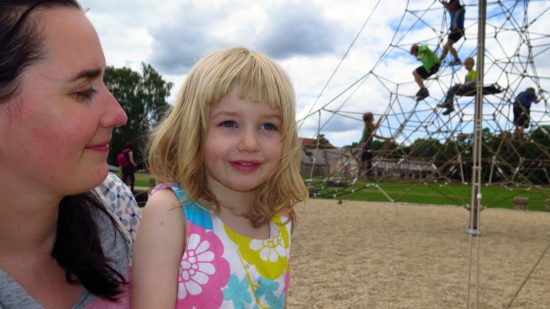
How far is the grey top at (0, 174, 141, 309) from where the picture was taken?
100 cm

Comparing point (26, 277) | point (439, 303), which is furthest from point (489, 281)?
point (26, 277)

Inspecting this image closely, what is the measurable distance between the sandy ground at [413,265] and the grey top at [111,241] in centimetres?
199

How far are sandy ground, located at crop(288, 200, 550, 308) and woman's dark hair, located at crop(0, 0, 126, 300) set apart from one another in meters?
2.15

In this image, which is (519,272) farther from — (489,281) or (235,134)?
(235,134)

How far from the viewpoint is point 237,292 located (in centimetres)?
124

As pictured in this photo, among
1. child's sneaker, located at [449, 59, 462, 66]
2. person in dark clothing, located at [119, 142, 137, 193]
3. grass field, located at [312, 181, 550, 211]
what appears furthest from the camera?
person in dark clothing, located at [119, 142, 137, 193]

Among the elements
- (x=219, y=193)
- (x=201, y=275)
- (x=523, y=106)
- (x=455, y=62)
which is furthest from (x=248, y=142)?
(x=455, y=62)

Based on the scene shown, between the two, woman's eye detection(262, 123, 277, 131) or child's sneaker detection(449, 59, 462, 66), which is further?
child's sneaker detection(449, 59, 462, 66)

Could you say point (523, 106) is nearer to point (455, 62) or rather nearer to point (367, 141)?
point (455, 62)

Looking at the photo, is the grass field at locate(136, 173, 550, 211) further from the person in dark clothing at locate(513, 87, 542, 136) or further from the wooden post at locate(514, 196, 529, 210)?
the person in dark clothing at locate(513, 87, 542, 136)

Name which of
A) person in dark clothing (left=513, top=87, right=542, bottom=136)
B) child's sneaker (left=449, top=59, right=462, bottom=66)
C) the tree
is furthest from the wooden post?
the tree

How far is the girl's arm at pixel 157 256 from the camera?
3.83ft

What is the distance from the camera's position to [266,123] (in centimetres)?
133

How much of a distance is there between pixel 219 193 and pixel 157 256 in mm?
276
